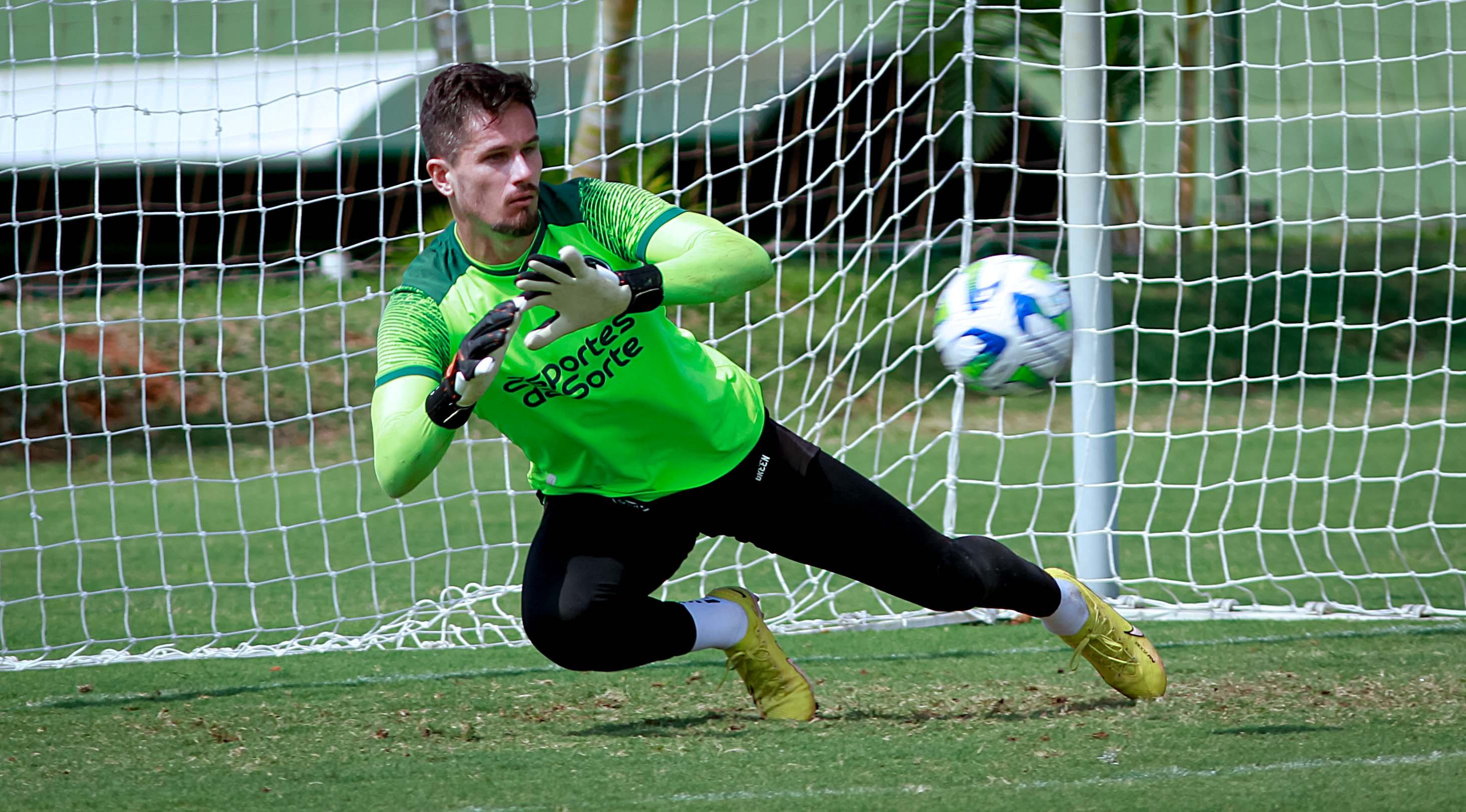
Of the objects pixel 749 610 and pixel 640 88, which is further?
pixel 640 88

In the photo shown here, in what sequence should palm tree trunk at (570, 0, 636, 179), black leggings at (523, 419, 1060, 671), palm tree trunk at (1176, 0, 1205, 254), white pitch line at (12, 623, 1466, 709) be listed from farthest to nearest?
1. palm tree trunk at (1176, 0, 1205, 254)
2. palm tree trunk at (570, 0, 636, 179)
3. white pitch line at (12, 623, 1466, 709)
4. black leggings at (523, 419, 1060, 671)

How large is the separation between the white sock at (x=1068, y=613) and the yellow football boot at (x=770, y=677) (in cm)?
72

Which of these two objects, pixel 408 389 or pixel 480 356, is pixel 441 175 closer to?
pixel 408 389

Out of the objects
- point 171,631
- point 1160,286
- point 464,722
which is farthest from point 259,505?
point 1160,286

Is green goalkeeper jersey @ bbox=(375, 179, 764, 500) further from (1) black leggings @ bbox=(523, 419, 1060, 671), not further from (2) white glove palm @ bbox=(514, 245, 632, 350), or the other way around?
(2) white glove palm @ bbox=(514, 245, 632, 350)

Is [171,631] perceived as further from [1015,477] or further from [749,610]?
[1015,477]

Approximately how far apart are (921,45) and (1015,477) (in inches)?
146

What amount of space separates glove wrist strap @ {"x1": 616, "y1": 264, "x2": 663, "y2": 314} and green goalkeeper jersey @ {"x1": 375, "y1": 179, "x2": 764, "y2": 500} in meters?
0.25

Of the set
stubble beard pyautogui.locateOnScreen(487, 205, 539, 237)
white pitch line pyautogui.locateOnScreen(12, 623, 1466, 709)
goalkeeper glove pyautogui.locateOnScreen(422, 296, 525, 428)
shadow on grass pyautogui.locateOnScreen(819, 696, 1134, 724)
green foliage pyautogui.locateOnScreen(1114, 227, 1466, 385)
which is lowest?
green foliage pyautogui.locateOnScreen(1114, 227, 1466, 385)

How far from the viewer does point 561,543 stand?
148 inches

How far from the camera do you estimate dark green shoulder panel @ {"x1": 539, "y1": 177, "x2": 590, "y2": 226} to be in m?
3.60

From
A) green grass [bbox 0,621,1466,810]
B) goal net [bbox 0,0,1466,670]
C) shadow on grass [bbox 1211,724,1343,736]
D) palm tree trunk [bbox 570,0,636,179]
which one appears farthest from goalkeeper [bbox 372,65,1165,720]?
palm tree trunk [bbox 570,0,636,179]

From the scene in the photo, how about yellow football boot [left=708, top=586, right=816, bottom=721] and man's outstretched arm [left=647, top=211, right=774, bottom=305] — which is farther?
yellow football boot [left=708, top=586, right=816, bottom=721]

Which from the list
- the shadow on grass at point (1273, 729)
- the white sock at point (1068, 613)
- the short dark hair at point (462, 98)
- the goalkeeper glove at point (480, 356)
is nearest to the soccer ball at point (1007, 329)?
the white sock at point (1068, 613)
